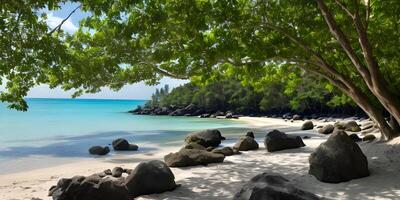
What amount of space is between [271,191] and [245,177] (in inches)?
190

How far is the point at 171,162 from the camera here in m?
15.2

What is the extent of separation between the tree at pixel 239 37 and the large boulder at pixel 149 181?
313 centimetres

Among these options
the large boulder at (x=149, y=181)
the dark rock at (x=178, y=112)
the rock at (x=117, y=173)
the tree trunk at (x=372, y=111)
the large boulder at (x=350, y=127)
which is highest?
the dark rock at (x=178, y=112)

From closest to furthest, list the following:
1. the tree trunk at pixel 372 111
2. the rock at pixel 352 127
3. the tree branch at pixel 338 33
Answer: the tree branch at pixel 338 33, the tree trunk at pixel 372 111, the rock at pixel 352 127

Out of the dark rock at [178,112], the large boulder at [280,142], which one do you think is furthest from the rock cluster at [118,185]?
the dark rock at [178,112]

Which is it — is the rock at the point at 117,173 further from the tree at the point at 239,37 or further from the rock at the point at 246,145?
the rock at the point at 246,145

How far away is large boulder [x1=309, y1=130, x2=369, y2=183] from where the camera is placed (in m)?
10.5

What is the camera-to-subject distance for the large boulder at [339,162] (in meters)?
10.5

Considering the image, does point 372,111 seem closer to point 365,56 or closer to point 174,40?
point 365,56

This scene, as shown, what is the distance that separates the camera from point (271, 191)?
7.68 m

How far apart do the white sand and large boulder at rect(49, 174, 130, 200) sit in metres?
1.18

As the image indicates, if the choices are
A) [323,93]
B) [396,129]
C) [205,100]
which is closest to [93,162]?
[396,129]

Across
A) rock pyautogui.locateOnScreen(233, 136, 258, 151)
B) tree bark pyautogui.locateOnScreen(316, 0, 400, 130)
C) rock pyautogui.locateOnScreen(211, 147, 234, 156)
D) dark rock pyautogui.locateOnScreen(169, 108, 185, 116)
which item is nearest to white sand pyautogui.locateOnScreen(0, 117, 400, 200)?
rock pyautogui.locateOnScreen(211, 147, 234, 156)

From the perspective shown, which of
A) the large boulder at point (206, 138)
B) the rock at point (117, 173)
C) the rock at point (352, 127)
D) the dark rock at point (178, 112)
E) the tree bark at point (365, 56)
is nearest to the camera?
the tree bark at point (365, 56)
